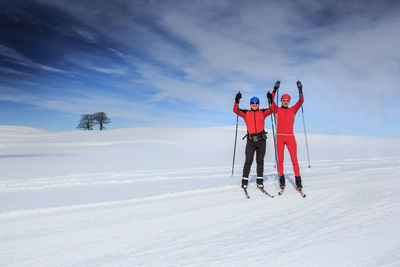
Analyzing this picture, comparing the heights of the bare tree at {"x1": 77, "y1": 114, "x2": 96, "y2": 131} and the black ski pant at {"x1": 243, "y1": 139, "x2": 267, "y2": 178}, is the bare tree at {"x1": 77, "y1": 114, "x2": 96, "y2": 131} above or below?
above

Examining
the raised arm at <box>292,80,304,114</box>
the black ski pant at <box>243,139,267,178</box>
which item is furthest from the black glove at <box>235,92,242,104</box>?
the raised arm at <box>292,80,304,114</box>

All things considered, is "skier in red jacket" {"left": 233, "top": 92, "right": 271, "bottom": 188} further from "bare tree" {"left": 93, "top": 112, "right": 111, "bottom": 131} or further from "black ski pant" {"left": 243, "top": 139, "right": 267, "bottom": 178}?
"bare tree" {"left": 93, "top": 112, "right": 111, "bottom": 131}

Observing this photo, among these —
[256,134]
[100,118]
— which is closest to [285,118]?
[256,134]

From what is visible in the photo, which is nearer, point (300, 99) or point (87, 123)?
point (300, 99)

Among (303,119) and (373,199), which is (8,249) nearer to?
(373,199)

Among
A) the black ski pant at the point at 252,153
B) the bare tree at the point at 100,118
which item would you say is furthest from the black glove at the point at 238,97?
the bare tree at the point at 100,118

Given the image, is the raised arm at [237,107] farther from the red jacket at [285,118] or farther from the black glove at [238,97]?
the red jacket at [285,118]

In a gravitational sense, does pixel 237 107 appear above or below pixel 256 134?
above

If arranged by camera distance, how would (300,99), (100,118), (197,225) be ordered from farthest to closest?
1. (100,118)
2. (300,99)
3. (197,225)

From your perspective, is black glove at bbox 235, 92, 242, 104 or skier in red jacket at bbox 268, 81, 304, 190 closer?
skier in red jacket at bbox 268, 81, 304, 190

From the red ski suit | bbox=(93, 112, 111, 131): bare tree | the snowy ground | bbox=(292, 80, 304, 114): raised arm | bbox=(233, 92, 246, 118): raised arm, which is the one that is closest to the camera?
the snowy ground

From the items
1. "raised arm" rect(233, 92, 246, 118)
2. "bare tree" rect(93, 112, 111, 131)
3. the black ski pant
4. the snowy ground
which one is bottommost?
the snowy ground

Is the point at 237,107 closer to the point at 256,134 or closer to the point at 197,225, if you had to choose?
the point at 256,134

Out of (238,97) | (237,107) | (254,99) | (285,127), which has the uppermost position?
(238,97)
